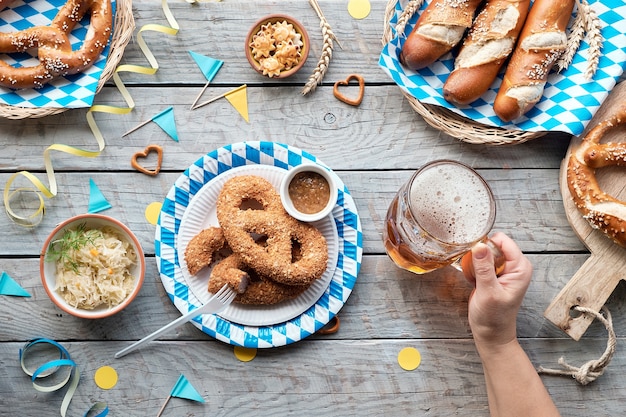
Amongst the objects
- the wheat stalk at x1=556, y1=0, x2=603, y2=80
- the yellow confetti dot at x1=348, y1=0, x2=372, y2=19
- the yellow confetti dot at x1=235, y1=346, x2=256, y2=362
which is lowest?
the yellow confetti dot at x1=235, y1=346, x2=256, y2=362

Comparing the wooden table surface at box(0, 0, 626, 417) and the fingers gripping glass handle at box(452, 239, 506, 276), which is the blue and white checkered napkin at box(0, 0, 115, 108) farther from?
the fingers gripping glass handle at box(452, 239, 506, 276)

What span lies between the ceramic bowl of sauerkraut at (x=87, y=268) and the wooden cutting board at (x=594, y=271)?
1.28 metres

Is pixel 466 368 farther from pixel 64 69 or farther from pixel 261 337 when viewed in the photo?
pixel 64 69

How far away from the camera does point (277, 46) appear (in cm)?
174

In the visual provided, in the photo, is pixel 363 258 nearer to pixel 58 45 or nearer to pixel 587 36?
pixel 587 36

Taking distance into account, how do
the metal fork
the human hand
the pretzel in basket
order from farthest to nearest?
1. the pretzel in basket
2. the metal fork
3. the human hand

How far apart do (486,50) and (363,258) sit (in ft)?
2.43

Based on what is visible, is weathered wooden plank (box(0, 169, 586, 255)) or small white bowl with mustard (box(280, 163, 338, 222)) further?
weathered wooden plank (box(0, 169, 586, 255))

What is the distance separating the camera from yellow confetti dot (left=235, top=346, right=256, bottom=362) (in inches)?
69.6

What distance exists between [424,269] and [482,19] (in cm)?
78

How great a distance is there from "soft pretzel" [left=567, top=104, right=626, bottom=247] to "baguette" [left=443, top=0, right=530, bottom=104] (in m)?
0.35

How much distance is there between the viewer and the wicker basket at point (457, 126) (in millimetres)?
1746

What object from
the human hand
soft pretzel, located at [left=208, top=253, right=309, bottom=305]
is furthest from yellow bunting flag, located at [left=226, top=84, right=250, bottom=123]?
the human hand

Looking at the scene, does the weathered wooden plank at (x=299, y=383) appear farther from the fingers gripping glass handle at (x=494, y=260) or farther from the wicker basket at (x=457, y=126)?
the wicker basket at (x=457, y=126)
